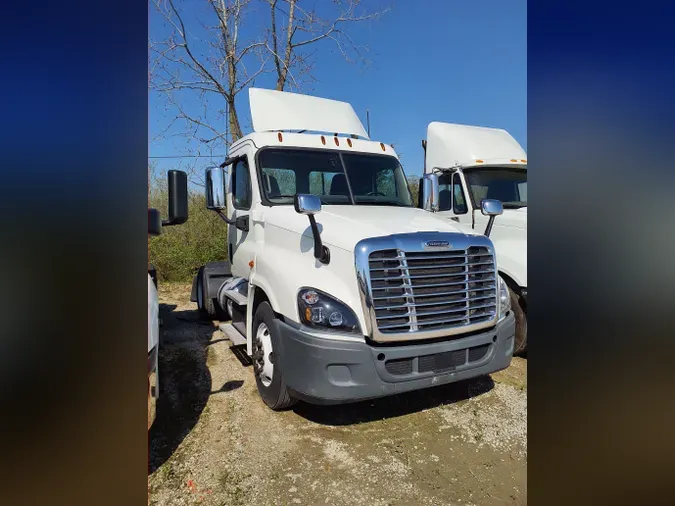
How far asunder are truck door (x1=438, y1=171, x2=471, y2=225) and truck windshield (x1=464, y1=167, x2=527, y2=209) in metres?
0.13

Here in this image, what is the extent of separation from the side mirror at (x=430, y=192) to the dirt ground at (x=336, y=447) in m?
2.06

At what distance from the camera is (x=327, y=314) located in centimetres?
286

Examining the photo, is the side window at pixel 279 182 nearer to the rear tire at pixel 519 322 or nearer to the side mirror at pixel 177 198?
the side mirror at pixel 177 198

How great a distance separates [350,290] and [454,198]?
145 inches

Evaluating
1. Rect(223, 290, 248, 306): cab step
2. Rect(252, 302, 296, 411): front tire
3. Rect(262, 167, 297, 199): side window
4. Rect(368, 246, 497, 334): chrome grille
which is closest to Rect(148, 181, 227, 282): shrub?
Rect(223, 290, 248, 306): cab step

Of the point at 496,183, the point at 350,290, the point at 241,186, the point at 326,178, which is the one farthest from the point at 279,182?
the point at 496,183

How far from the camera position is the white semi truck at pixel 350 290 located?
2816mm

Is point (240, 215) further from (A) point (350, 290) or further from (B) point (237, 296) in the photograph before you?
(A) point (350, 290)

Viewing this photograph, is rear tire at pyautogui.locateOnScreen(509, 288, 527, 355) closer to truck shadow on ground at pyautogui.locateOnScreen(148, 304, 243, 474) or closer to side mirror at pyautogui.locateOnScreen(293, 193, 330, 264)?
side mirror at pyautogui.locateOnScreen(293, 193, 330, 264)
